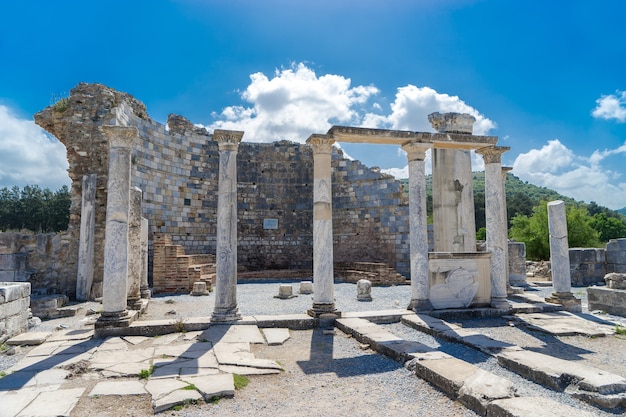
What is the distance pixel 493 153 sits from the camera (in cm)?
1049

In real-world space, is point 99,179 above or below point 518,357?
above

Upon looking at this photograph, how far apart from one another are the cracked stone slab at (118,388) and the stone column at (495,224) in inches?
321

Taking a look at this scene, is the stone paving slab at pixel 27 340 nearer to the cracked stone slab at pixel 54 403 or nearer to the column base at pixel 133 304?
the column base at pixel 133 304

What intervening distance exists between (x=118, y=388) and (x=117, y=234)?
12.6 ft

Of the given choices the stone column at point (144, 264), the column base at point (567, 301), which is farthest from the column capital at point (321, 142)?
the column base at point (567, 301)

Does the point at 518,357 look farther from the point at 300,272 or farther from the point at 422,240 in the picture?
the point at 300,272

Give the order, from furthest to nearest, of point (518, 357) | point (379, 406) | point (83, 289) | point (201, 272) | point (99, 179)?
point (201, 272)
point (99, 179)
point (83, 289)
point (518, 357)
point (379, 406)

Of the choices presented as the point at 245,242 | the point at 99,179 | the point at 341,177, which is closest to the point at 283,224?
the point at 245,242

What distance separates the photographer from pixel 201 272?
1527 cm

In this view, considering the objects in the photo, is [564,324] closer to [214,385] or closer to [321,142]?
[321,142]

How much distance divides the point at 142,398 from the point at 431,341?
4.93 meters

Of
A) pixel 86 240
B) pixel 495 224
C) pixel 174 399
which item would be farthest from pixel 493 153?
pixel 86 240

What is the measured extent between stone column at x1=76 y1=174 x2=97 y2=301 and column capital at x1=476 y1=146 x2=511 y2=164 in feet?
38.2

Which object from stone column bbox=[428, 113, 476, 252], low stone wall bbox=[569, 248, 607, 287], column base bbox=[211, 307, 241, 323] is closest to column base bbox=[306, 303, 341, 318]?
column base bbox=[211, 307, 241, 323]
